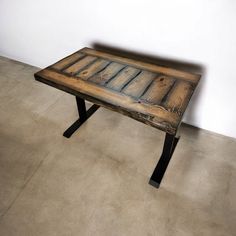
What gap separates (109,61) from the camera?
121 centimetres

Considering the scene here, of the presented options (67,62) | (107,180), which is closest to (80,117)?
(67,62)

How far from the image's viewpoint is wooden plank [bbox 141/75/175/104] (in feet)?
3.10

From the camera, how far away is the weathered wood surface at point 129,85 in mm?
885

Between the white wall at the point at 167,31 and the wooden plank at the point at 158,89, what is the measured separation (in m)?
0.26

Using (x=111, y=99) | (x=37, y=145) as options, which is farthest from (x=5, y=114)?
(x=111, y=99)

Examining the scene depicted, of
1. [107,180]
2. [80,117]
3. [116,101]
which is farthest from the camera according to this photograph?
[80,117]

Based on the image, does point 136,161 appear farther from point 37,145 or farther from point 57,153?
point 37,145

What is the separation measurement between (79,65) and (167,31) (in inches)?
21.7

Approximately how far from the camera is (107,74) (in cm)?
110

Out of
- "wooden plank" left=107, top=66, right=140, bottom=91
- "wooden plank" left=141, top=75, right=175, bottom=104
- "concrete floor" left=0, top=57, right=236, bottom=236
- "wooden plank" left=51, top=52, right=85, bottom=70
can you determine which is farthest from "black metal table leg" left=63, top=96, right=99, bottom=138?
"wooden plank" left=141, top=75, right=175, bottom=104

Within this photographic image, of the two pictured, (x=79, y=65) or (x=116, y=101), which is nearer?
(x=116, y=101)

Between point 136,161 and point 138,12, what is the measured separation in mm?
906

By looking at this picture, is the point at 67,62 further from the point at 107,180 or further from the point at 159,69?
the point at 107,180

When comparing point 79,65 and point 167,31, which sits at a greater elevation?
point 167,31
